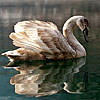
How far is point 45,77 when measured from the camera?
10867 mm

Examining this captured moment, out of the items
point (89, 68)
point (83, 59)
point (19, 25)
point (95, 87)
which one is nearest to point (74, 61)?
point (83, 59)

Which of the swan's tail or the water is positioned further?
the swan's tail

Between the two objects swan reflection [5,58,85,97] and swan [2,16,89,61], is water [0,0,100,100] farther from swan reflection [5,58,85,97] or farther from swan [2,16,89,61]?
swan [2,16,89,61]

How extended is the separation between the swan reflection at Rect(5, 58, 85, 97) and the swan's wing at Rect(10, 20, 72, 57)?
23.3 inches

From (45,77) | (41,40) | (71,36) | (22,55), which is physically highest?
(41,40)

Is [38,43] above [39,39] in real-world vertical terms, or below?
below

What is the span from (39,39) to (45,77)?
2.09 m

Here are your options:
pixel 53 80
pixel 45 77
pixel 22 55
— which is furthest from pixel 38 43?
pixel 53 80

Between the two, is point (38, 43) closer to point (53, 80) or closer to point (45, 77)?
point (45, 77)

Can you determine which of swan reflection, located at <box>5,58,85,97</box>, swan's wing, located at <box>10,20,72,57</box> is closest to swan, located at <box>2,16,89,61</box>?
swan's wing, located at <box>10,20,72,57</box>

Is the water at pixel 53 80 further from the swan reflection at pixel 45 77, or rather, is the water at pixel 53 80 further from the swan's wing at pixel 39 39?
the swan's wing at pixel 39 39

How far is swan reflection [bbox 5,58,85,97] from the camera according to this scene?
9.38m

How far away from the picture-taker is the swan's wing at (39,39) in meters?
12.5

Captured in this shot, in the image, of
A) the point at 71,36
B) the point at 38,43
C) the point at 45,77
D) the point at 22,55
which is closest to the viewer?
the point at 45,77
